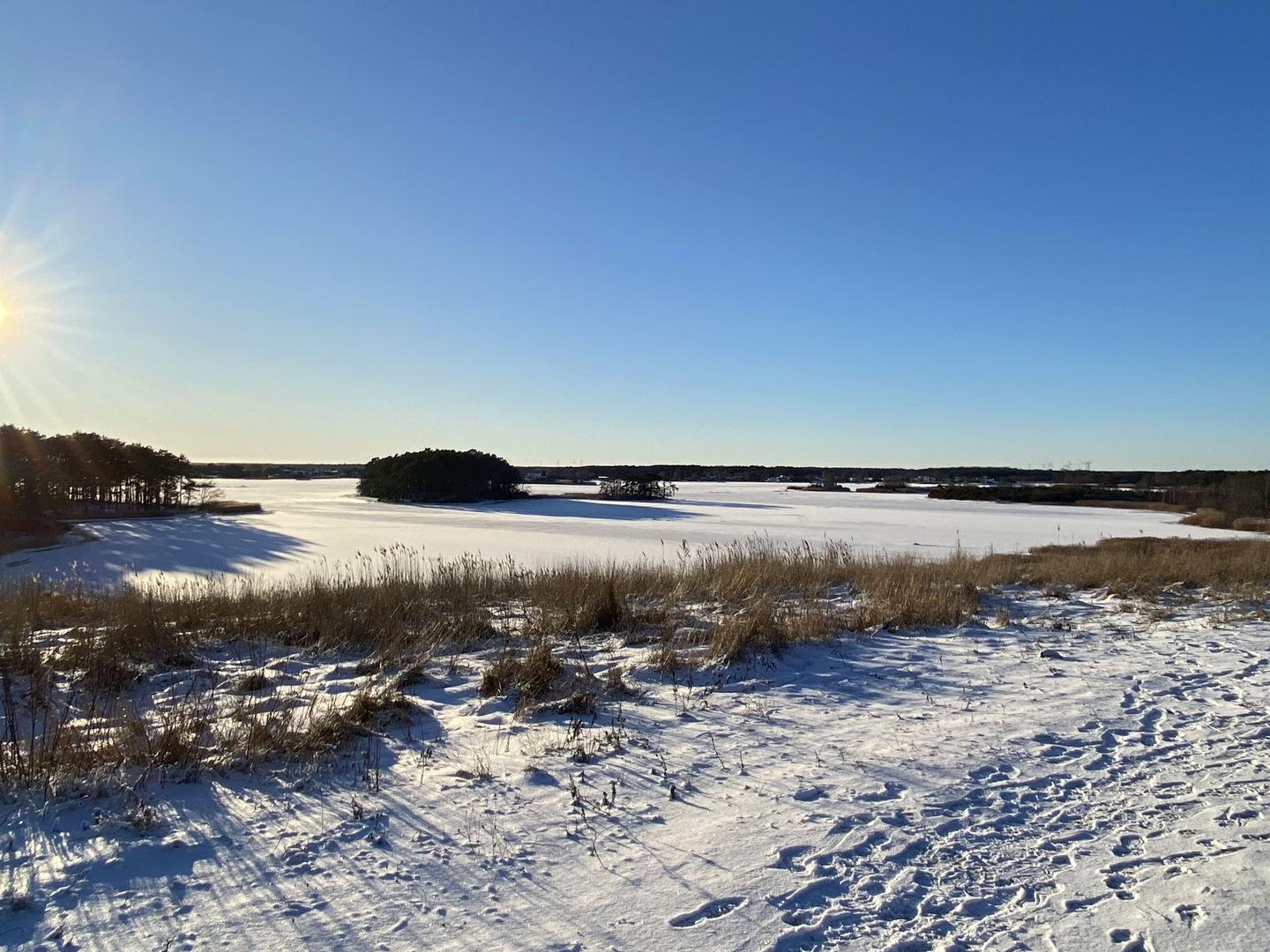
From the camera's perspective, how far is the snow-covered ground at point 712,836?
2.82 m

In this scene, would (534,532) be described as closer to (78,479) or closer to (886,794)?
(886,794)

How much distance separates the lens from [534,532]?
33594mm

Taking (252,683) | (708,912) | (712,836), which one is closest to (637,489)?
(252,683)

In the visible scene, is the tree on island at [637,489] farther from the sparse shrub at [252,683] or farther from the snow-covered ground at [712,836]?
the snow-covered ground at [712,836]

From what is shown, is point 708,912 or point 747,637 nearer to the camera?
point 708,912

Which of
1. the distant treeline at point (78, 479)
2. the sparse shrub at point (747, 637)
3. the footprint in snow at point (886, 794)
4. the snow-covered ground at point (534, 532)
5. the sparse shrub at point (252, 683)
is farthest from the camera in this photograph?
the distant treeline at point (78, 479)

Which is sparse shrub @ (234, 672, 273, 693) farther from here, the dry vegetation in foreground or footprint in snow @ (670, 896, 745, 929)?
footprint in snow @ (670, 896, 745, 929)

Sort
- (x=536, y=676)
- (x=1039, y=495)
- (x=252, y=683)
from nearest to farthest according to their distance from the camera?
(x=536, y=676)
(x=252, y=683)
(x=1039, y=495)

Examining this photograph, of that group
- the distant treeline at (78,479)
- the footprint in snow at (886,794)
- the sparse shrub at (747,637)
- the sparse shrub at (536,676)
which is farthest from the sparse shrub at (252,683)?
the distant treeline at (78,479)

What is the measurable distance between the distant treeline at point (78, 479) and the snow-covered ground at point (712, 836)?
37573 mm

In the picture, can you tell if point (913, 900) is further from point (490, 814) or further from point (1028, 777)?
point (490, 814)

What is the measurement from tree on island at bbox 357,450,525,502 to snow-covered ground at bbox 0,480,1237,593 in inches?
188

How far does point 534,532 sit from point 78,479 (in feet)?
116

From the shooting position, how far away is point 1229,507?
49281mm
